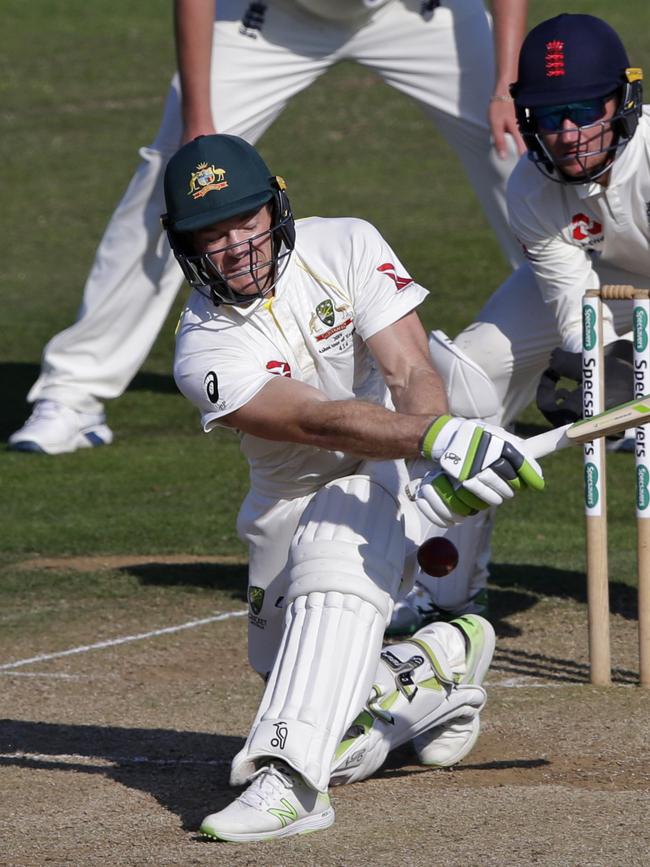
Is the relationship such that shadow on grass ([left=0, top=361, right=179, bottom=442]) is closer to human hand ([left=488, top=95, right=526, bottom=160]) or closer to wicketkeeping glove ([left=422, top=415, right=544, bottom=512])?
human hand ([left=488, top=95, right=526, bottom=160])

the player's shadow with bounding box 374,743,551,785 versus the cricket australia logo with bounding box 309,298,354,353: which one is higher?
the cricket australia logo with bounding box 309,298,354,353

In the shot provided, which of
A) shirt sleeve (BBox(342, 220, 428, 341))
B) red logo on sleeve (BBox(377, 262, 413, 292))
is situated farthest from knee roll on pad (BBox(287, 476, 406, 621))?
red logo on sleeve (BBox(377, 262, 413, 292))

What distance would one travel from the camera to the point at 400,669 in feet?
14.6

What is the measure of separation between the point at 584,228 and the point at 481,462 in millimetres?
2192

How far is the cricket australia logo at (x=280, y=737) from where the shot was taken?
153 inches

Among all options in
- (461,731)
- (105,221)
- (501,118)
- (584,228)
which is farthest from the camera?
(105,221)

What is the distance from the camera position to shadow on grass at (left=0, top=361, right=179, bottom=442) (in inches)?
400

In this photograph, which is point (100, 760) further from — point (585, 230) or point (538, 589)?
point (585, 230)

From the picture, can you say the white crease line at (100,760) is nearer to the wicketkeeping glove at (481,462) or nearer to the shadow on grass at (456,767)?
the shadow on grass at (456,767)

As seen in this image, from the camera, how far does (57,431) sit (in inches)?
353

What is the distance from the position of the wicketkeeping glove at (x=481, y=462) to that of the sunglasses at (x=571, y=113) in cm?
186

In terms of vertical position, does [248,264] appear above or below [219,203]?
below

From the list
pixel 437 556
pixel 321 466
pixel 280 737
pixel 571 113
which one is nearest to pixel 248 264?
pixel 321 466

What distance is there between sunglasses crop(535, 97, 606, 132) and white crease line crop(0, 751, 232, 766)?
2362 mm
